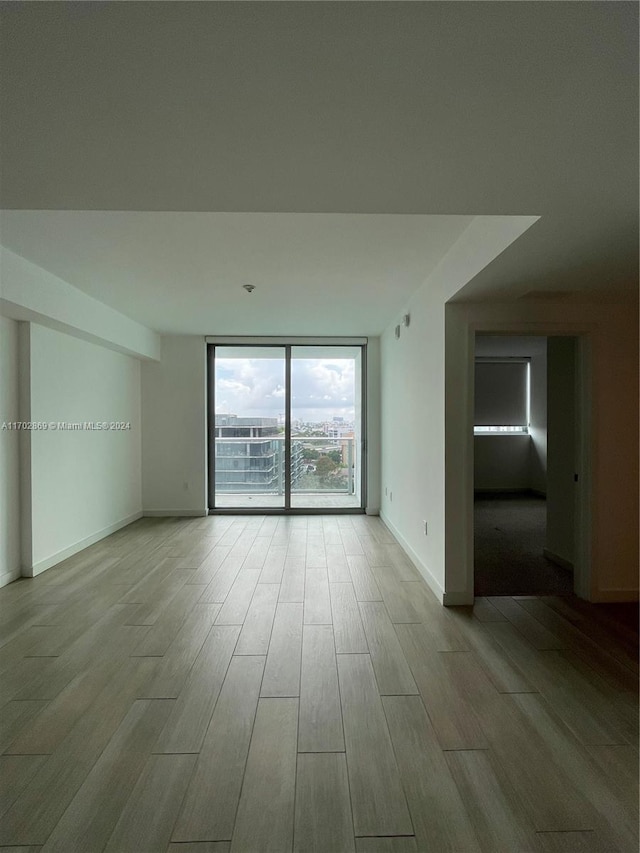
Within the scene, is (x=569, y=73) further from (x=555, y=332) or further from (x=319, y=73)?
(x=555, y=332)

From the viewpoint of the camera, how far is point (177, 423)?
6.71 meters

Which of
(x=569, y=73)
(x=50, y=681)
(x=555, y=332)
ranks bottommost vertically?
(x=50, y=681)

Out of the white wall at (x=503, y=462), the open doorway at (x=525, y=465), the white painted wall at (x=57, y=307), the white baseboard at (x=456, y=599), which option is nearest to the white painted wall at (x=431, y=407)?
the white baseboard at (x=456, y=599)

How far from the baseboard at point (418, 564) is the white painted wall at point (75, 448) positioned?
11.5 feet

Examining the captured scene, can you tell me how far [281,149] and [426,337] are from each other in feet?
8.80

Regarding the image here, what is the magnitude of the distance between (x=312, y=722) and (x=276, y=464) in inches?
197

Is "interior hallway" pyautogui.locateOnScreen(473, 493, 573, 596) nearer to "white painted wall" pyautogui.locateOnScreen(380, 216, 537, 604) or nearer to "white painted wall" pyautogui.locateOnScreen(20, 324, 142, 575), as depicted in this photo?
"white painted wall" pyautogui.locateOnScreen(380, 216, 537, 604)

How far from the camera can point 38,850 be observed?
1436 mm

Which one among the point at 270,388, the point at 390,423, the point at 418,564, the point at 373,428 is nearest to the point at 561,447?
the point at 418,564

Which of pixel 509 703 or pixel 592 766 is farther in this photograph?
pixel 509 703

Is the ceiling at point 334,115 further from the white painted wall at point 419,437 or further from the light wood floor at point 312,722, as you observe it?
the light wood floor at point 312,722

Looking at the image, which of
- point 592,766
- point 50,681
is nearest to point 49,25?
point 50,681

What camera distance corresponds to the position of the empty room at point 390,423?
1.21 metres

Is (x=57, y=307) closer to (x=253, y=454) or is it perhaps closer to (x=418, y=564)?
(x=253, y=454)
